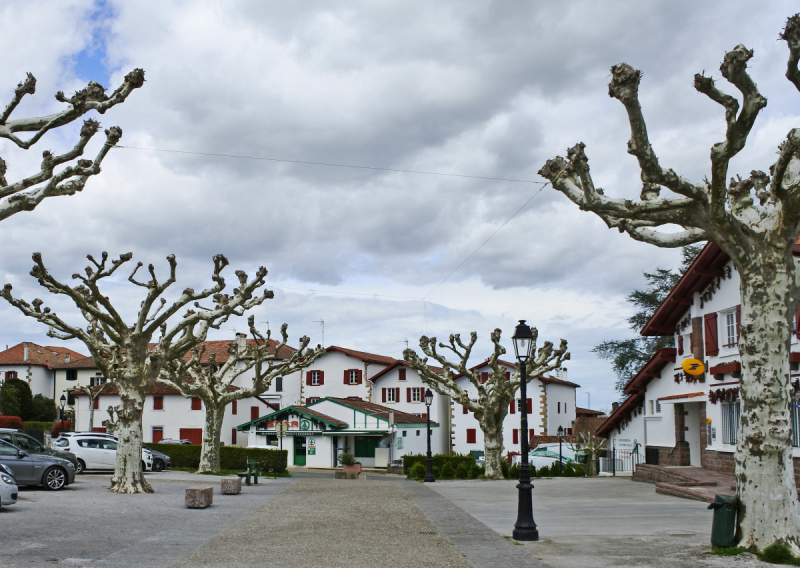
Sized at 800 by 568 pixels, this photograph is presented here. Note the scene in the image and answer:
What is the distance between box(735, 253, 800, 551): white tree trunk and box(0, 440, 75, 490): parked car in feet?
55.6

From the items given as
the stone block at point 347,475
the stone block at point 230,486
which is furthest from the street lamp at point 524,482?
the stone block at point 347,475

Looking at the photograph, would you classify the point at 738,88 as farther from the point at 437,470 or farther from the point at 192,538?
the point at 437,470

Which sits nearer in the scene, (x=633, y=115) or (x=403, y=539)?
(x=633, y=115)

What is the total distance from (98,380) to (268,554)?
65.4m

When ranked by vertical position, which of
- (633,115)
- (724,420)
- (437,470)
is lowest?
(437,470)

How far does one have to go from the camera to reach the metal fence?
102 feet

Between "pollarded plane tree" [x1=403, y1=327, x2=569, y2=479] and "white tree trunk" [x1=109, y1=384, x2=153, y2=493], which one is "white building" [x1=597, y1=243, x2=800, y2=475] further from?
"white tree trunk" [x1=109, y1=384, x2=153, y2=493]

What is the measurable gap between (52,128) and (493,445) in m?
24.2

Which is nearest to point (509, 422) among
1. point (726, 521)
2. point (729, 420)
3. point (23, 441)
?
point (729, 420)

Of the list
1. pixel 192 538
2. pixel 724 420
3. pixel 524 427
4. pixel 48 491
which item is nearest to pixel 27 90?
pixel 192 538

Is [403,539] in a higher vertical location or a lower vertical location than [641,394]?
lower

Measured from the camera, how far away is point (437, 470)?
Answer: 125 ft

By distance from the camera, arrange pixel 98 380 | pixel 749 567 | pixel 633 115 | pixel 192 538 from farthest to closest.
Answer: pixel 98 380, pixel 192 538, pixel 633 115, pixel 749 567

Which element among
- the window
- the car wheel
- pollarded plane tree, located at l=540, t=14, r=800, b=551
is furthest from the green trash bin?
the car wheel
